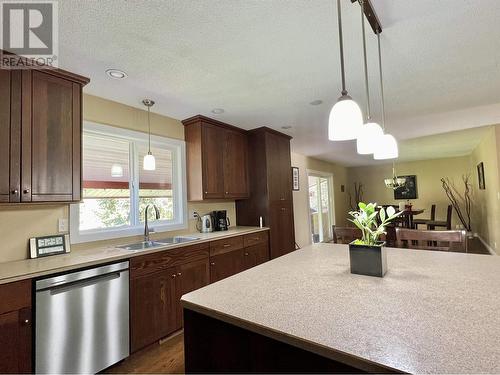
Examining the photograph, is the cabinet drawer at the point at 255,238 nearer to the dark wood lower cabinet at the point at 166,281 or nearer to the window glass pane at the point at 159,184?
the dark wood lower cabinet at the point at 166,281

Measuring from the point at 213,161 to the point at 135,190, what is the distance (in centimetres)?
98

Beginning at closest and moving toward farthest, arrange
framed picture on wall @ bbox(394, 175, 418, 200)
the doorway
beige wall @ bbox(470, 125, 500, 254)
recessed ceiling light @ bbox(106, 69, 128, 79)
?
1. recessed ceiling light @ bbox(106, 69, 128, 79)
2. beige wall @ bbox(470, 125, 500, 254)
3. the doorway
4. framed picture on wall @ bbox(394, 175, 418, 200)

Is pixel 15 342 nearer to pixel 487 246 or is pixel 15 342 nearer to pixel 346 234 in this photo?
pixel 346 234

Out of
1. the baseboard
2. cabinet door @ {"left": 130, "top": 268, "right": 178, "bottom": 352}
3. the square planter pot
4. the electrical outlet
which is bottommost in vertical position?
the baseboard

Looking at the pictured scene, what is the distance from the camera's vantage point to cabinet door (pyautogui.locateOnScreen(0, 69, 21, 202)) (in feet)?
5.41

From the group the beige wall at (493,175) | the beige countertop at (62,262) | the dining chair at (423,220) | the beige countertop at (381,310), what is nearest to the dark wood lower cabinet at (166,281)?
the beige countertop at (62,262)

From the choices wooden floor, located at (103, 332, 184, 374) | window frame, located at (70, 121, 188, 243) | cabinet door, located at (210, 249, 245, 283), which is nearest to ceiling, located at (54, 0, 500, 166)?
window frame, located at (70, 121, 188, 243)

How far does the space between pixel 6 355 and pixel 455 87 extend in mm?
4019

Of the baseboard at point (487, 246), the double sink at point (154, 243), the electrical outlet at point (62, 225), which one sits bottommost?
the baseboard at point (487, 246)

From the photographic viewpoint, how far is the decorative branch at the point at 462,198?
22.2ft

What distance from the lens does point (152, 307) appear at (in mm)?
2154

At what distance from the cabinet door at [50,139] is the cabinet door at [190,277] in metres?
1.11

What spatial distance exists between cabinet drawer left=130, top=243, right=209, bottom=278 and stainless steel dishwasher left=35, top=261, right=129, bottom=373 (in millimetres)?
93

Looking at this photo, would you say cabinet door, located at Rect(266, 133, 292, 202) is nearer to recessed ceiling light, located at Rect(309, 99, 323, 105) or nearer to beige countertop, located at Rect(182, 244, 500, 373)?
recessed ceiling light, located at Rect(309, 99, 323, 105)
